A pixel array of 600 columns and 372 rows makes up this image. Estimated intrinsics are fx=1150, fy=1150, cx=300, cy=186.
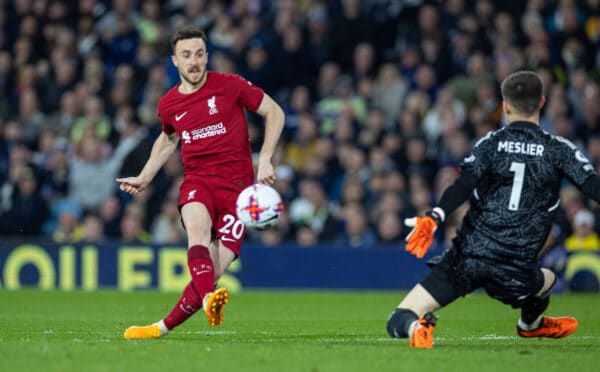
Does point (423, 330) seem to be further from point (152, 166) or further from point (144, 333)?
point (152, 166)

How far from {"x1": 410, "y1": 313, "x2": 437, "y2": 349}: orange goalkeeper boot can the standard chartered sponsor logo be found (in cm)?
230

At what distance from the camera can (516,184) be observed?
748 cm

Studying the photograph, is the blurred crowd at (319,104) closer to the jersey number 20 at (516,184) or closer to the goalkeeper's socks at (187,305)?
the goalkeeper's socks at (187,305)

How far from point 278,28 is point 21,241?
5581mm

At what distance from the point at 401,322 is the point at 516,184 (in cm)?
117

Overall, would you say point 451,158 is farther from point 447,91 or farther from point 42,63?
point 42,63

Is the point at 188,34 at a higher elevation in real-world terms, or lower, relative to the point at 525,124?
higher

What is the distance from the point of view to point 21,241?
16719 millimetres

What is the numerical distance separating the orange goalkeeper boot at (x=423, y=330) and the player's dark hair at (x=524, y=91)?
1.49m

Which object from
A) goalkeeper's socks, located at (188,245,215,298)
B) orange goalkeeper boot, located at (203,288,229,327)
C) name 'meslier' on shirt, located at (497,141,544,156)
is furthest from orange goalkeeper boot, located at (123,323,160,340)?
name 'meslier' on shirt, located at (497,141,544,156)

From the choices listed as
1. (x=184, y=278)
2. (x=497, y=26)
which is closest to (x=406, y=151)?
(x=497, y=26)

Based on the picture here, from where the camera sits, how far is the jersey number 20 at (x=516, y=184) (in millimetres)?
7461

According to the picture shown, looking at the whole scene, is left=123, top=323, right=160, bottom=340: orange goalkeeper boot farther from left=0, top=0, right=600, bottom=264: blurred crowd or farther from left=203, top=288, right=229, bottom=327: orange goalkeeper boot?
left=0, top=0, right=600, bottom=264: blurred crowd

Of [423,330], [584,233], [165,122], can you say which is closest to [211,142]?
[165,122]
